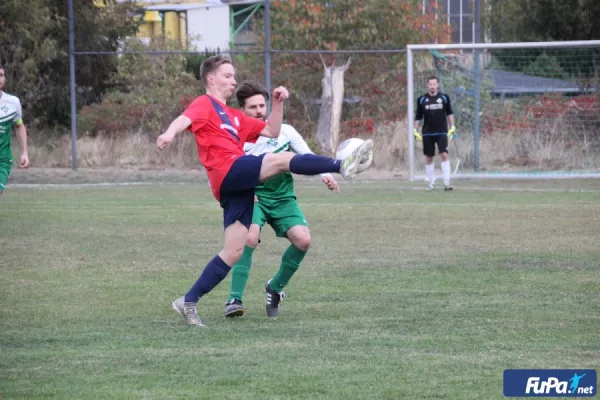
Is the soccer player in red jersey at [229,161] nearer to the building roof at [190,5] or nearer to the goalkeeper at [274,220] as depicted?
the goalkeeper at [274,220]

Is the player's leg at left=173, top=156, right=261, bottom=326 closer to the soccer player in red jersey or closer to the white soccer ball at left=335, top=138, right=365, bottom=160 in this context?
the soccer player in red jersey

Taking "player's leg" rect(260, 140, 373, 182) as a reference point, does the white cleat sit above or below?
below

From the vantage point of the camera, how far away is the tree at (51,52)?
2356cm

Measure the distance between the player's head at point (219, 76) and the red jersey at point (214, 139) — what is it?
0.39ft

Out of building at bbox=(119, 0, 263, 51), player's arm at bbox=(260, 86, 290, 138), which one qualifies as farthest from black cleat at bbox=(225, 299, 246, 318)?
building at bbox=(119, 0, 263, 51)

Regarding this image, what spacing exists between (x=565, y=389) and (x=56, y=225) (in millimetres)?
9585

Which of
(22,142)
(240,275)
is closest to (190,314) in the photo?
(240,275)

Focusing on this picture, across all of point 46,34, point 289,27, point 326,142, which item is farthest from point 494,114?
point 46,34

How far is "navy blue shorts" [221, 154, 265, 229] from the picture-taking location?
6688mm

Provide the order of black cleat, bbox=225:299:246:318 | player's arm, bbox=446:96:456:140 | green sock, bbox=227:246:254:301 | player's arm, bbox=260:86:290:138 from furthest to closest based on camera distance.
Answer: player's arm, bbox=446:96:456:140
green sock, bbox=227:246:254:301
black cleat, bbox=225:299:246:318
player's arm, bbox=260:86:290:138

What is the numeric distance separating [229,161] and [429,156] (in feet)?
42.7

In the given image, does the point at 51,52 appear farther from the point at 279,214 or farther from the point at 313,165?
the point at 313,165

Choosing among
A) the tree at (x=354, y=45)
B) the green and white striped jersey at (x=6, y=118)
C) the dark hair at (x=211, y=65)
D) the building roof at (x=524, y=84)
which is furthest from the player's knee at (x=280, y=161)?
the tree at (x=354, y=45)

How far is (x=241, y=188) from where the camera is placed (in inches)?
266
